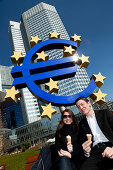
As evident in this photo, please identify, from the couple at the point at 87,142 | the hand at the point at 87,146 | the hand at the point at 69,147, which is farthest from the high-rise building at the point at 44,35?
the hand at the point at 87,146

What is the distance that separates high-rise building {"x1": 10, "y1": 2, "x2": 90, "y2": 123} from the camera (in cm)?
9831

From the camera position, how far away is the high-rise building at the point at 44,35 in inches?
3871

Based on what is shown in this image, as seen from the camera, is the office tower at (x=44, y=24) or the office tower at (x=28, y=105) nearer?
the office tower at (x=28, y=105)

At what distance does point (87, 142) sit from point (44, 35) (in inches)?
4744

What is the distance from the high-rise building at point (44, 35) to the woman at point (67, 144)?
3629 inches

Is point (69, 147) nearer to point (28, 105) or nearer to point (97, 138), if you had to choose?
point (97, 138)

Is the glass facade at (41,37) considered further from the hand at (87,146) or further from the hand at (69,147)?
the hand at (87,146)

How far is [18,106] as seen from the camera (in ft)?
455

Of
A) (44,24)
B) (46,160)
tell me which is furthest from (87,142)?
(44,24)

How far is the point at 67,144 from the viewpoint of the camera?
2.39 meters

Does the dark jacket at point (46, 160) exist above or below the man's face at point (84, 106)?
below

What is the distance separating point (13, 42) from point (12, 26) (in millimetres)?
18404

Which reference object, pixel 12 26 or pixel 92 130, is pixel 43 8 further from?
pixel 92 130

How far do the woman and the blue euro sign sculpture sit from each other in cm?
255
